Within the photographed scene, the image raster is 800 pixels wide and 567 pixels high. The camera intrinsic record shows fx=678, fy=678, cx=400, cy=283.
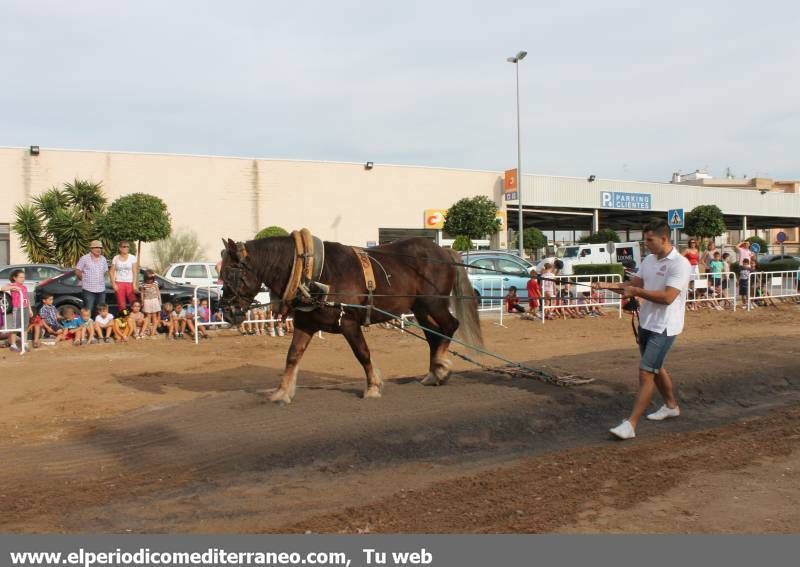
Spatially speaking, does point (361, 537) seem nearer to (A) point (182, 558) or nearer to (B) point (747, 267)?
(A) point (182, 558)

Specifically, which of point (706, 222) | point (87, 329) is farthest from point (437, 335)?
point (706, 222)

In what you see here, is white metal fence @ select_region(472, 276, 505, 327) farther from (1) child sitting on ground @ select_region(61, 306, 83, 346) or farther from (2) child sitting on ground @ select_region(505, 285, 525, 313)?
(1) child sitting on ground @ select_region(61, 306, 83, 346)

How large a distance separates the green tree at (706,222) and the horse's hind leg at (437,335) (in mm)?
38423

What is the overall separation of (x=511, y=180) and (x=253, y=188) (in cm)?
1486

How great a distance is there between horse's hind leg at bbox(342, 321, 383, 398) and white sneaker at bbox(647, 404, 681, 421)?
2723 millimetres

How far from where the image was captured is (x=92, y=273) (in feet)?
42.2

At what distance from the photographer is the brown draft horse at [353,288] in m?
6.64

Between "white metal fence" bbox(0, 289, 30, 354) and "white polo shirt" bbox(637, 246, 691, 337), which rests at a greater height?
"white polo shirt" bbox(637, 246, 691, 337)

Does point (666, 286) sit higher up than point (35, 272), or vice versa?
point (35, 272)

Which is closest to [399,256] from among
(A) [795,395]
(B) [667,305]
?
(B) [667,305]

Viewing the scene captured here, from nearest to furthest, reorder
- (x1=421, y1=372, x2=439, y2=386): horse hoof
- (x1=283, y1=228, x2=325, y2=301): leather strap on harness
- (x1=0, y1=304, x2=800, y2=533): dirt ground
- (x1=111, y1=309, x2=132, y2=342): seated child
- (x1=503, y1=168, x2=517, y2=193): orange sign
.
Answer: (x1=0, y1=304, x2=800, y2=533): dirt ground, (x1=283, y1=228, x2=325, y2=301): leather strap on harness, (x1=421, y1=372, x2=439, y2=386): horse hoof, (x1=111, y1=309, x2=132, y2=342): seated child, (x1=503, y1=168, x2=517, y2=193): orange sign

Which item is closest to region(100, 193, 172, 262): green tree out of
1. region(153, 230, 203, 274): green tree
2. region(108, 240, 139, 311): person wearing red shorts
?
region(153, 230, 203, 274): green tree

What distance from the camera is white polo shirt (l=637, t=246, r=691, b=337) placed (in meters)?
6.05

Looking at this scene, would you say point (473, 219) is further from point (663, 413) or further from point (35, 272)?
point (663, 413)
